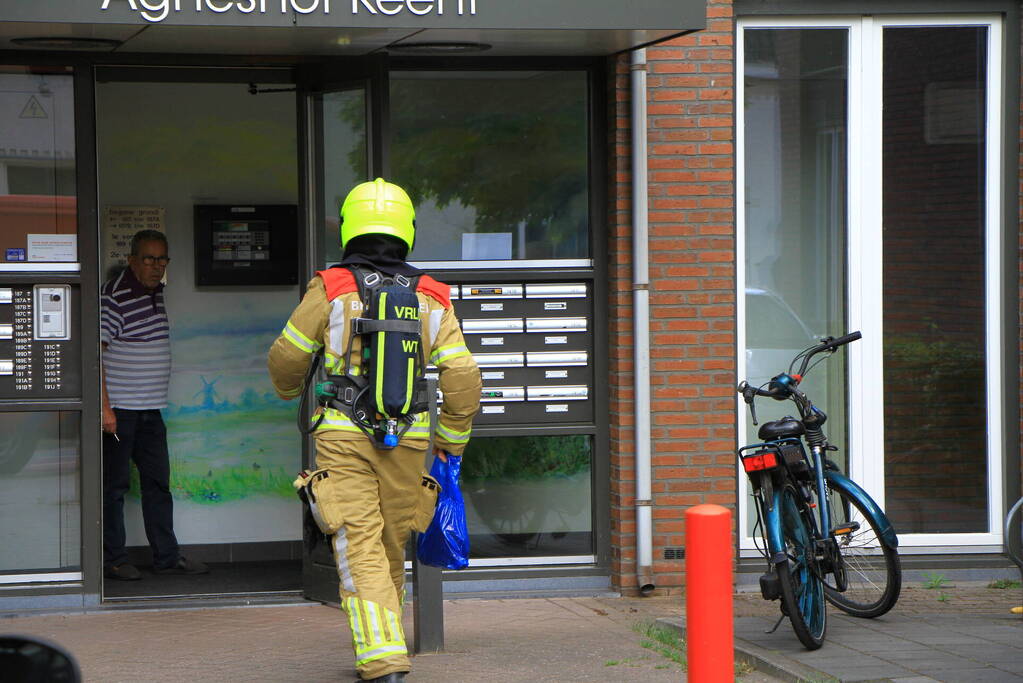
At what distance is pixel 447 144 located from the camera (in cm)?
805

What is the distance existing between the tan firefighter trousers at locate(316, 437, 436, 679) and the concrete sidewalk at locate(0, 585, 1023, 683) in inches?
26.6

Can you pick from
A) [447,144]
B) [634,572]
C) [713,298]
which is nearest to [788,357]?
[713,298]

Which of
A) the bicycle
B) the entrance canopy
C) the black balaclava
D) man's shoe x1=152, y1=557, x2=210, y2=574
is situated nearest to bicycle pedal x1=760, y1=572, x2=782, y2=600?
the bicycle

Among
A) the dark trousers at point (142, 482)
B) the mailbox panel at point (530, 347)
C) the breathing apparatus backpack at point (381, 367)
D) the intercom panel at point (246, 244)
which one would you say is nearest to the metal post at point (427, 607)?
the breathing apparatus backpack at point (381, 367)

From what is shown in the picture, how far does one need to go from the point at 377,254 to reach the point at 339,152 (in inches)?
83.3

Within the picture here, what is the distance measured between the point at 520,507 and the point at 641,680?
7.33ft

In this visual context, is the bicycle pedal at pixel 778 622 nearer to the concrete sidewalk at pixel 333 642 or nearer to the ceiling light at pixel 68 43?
the concrete sidewalk at pixel 333 642

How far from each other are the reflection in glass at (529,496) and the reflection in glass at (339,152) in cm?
159

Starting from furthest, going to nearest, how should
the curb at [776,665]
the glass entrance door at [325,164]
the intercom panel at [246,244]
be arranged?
the intercom panel at [246,244], the glass entrance door at [325,164], the curb at [776,665]

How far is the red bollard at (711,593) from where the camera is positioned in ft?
14.3

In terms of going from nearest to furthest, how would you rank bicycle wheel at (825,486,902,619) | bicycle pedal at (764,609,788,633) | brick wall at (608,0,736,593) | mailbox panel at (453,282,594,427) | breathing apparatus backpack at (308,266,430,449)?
breathing apparatus backpack at (308,266,430,449) < bicycle pedal at (764,609,788,633) < bicycle wheel at (825,486,902,619) < brick wall at (608,0,736,593) < mailbox panel at (453,282,594,427)

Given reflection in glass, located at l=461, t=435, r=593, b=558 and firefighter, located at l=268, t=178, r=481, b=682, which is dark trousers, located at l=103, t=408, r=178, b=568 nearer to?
reflection in glass, located at l=461, t=435, r=593, b=558

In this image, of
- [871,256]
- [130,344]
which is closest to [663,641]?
[871,256]

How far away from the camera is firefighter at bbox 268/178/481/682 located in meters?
5.50
